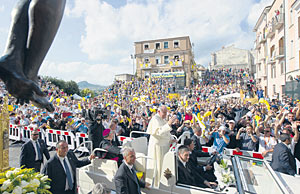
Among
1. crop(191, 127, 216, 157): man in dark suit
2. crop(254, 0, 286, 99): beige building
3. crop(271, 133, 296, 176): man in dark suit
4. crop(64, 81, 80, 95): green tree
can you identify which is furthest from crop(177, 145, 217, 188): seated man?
crop(64, 81, 80, 95): green tree

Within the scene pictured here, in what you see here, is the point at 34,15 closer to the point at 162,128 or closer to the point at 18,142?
the point at 162,128

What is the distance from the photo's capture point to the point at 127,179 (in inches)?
142

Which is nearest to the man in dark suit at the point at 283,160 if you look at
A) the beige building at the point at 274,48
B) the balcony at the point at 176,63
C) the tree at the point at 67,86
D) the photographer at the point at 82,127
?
the photographer at the point at 82,127

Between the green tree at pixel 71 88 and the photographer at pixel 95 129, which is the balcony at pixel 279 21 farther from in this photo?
the green tree at pixel 71 88

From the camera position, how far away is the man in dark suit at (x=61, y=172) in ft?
12.4

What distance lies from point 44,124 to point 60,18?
36.4 ft

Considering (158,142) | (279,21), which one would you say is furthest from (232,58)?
(158,142)

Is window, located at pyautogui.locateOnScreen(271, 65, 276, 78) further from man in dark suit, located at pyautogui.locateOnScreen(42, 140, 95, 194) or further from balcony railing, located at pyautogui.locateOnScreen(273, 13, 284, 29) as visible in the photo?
man in dark suit, located at pyautogui.locateOnScreen(42, 140, 95, 194)

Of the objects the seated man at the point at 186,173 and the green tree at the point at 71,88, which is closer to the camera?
the seated man at the point at 186,173

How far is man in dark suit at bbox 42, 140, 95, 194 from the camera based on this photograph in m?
3.78

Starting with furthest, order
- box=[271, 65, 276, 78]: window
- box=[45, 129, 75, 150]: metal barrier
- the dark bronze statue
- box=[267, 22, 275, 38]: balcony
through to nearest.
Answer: box=[271, 65, 276, 78]: window, box=[267, 22, 275, 38]: balcony, box=[45, 129, 75, 150]: metal barrier, the dark bronze statue

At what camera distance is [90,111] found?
24.5 feet

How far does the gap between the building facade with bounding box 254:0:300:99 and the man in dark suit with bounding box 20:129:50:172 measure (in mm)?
20674

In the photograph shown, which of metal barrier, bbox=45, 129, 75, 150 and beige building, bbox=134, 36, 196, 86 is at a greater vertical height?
beige building, bbox=134, 36, 196, 86
